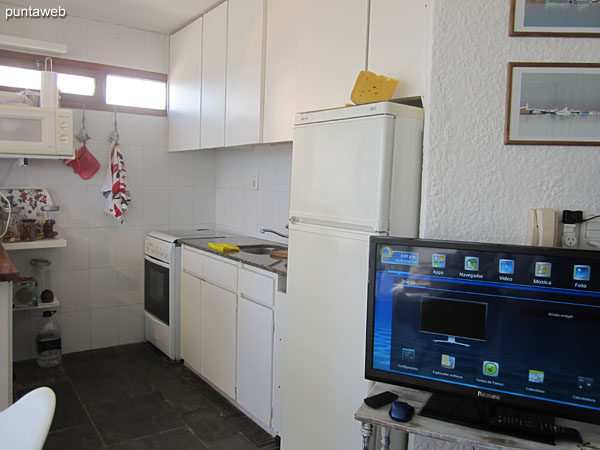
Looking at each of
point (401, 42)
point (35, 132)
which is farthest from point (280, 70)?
point (35, 132)

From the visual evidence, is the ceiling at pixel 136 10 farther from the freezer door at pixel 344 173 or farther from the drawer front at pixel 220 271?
the freezer door at pixel 344 173

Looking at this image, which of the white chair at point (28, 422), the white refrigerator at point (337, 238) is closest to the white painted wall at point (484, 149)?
the white refrigerator at point (337, 238)

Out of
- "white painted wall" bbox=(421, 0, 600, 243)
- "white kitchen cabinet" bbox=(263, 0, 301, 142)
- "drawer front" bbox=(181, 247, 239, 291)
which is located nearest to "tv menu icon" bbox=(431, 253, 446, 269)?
"white painted wall" bbox=(421, 0, 600, 243)

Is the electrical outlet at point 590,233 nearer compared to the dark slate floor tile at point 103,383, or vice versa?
the electrical outlet at point 590,233

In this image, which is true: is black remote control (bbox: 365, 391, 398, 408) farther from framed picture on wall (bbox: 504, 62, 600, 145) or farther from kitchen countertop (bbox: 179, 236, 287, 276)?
kitchen countertop (bbox: 179, 236, 287, 276)

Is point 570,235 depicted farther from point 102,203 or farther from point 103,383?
point 102,203

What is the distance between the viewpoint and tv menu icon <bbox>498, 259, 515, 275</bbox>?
50.5 inches

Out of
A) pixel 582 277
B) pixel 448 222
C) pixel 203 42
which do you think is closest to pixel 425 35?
pixel 448 222

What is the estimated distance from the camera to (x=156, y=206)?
4.04m

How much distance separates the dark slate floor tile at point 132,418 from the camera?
2.60 metres

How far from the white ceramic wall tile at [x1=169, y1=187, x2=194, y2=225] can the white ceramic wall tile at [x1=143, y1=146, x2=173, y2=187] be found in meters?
0.12

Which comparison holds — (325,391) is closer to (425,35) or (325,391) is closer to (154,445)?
(154,445)

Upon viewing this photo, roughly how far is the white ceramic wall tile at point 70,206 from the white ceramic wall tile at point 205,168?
3.00ft

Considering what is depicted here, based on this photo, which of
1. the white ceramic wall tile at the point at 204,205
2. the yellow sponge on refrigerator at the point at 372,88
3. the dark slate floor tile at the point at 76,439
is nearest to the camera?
the yellow sponge on refrigerator at the point at 372,88
